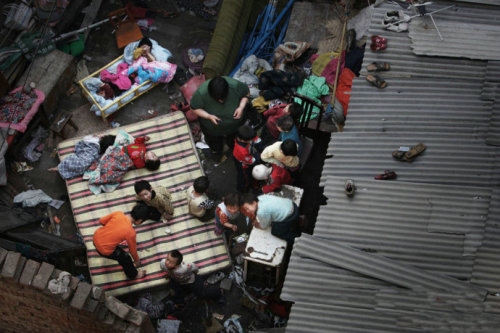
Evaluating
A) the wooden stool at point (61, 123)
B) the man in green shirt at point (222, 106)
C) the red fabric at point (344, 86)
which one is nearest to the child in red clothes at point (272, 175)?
the man in green shirt at point (222, 106)

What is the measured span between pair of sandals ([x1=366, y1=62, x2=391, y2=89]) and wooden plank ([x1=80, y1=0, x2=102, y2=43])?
706cm

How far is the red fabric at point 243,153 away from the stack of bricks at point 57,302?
2926mm

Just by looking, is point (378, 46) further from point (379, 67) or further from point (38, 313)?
point (38, 313)

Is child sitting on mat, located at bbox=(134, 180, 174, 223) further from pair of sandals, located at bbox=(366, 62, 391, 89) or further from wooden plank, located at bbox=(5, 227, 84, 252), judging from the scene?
pair of sandals, located at bbox=(366, 62, 391, 89)

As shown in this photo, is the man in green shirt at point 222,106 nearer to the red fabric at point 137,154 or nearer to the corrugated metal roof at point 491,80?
the red fabric at point 137,154

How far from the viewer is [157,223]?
802 centimetres

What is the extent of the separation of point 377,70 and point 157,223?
443 centimetres

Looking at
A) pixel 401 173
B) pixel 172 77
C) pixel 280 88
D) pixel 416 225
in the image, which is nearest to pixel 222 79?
pixel 280 88

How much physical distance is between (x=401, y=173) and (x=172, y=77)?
5.85m

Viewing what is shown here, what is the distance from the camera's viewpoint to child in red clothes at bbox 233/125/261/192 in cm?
727

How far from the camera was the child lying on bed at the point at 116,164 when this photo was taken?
8180 millimetres

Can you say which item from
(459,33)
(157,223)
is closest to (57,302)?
(157,223)

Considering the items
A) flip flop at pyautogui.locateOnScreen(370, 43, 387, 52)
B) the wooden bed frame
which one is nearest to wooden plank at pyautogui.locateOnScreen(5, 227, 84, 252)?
the wooden bed frame

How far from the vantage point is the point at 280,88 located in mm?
8938
